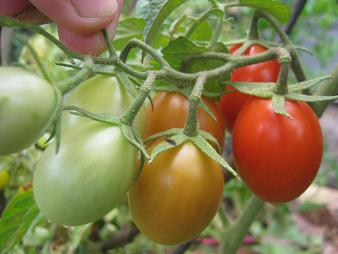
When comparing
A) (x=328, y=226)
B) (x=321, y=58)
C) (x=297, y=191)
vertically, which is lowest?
(x=328, y=226)

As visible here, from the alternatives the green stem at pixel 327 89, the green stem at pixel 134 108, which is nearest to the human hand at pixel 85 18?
the green stem at pixel 134 108

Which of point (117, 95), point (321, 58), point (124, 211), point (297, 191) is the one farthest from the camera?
point (321, 58)

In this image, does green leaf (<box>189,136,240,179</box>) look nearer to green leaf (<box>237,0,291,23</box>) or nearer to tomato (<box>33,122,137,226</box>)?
tomato (<box>33,122,137,226</box>)

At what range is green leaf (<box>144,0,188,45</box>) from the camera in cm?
63

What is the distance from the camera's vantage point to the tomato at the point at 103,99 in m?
0.50

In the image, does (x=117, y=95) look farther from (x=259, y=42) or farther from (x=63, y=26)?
(x=259, y=42)

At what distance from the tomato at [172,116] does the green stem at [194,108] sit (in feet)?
0.27

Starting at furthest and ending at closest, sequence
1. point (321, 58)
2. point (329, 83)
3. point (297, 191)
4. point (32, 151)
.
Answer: point (321, 58), point (32, 151), point (329, 83), point (297, 191)

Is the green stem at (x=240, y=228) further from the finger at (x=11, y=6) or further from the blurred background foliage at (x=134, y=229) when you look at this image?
the finger at (x=11, y=6)

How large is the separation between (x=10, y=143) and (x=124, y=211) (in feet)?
2.98

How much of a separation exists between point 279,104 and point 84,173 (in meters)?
0.26

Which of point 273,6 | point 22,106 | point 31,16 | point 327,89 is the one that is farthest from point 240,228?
point 22,106

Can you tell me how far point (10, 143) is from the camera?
37cm

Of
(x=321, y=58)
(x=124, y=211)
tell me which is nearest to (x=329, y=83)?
(x=124, y=211)
